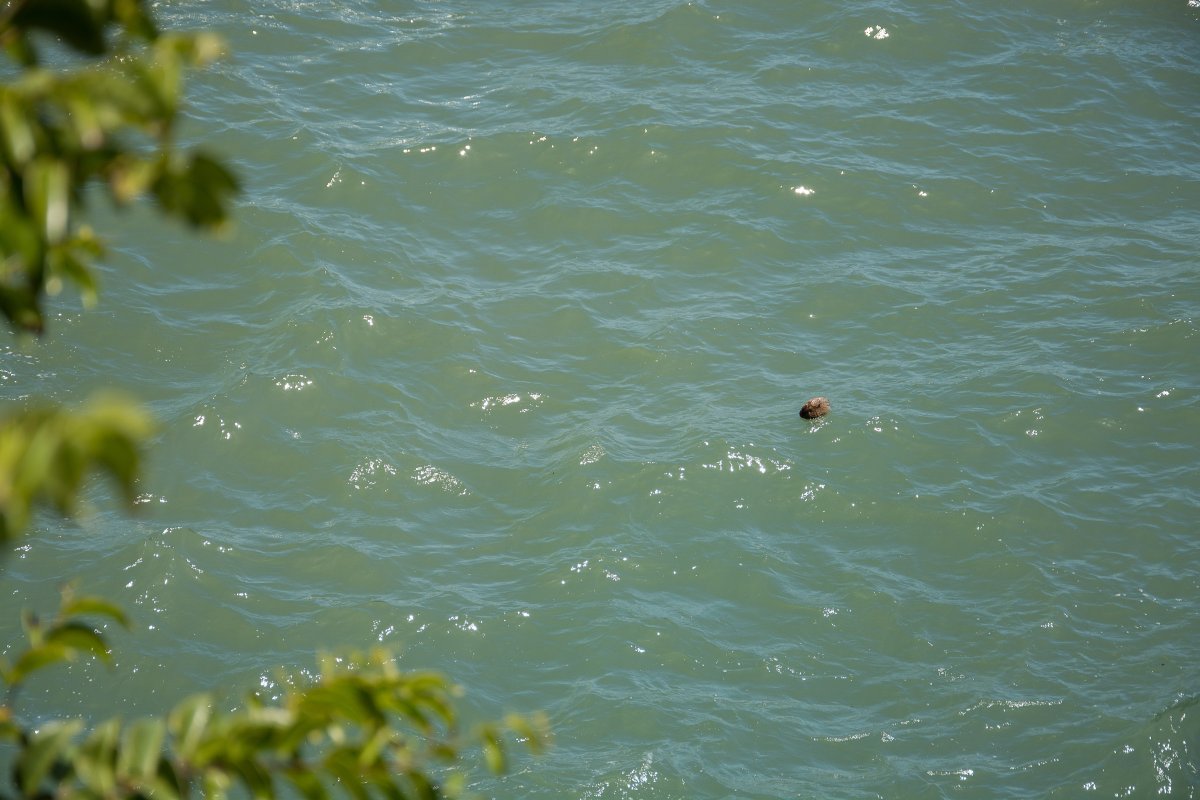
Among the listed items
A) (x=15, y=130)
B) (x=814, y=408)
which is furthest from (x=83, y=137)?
(x=814, y=408)

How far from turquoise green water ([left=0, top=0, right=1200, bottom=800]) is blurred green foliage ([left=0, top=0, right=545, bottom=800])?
653cm

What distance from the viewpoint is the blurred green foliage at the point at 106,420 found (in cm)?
174

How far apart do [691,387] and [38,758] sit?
1100 centimetres

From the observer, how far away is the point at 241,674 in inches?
376

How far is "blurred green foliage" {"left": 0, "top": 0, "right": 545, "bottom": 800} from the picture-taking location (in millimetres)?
1741

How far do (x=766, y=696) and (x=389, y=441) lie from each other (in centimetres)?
475

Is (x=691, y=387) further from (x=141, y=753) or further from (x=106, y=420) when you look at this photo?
(x=106, y=420)

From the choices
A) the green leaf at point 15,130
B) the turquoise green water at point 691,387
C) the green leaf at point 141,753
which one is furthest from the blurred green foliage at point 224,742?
the turquoise green water at point 691,387

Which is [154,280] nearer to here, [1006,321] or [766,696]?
[766,696]

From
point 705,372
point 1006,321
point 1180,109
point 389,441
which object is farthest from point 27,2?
point 1180,109

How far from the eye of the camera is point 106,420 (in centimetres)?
172

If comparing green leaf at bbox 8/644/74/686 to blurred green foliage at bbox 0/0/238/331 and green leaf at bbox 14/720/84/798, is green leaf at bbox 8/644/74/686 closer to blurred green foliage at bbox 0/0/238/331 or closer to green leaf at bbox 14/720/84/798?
green leaf at bbox 14/720/84/798

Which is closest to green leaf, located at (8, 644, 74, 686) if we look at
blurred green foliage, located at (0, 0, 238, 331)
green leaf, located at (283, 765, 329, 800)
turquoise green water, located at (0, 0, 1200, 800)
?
green leaf, located at (283, 765, 329, 800)

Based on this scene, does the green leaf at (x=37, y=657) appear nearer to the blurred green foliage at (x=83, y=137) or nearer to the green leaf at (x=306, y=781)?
the green leaf at (x=306, y=781)
